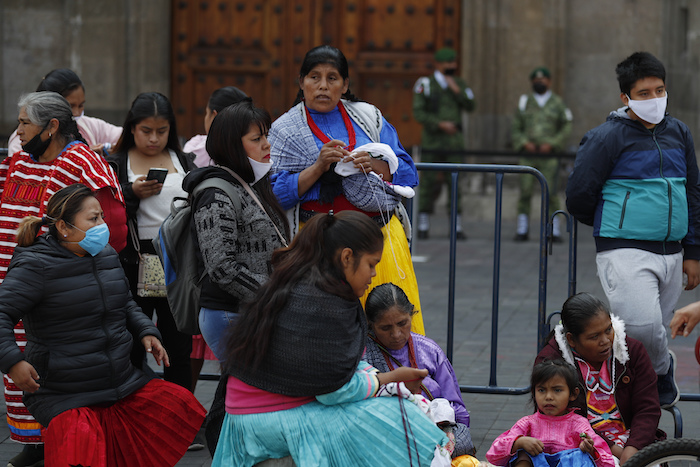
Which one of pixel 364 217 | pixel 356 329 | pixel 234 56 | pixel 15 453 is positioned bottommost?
pixel 15 453

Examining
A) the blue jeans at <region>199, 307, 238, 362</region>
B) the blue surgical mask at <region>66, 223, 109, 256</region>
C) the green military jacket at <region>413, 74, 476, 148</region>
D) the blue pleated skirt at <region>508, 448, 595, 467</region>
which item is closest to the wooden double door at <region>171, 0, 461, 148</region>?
the green military jacket at <region>413, 74, 476, 148</region>

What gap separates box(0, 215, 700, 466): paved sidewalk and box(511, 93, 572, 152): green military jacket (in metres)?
1.13

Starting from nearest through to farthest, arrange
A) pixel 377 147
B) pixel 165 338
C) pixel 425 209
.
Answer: pixel 377 147 → pixel 165 338 → pixel 425 209

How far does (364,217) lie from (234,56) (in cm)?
1048

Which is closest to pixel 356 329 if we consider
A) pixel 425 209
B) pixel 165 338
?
pixel 165 338

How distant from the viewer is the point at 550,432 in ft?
15.6

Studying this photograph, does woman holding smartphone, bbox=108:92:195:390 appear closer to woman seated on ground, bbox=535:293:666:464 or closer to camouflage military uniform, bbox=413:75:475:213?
woman seated on ground, bbox=535:293:666:464

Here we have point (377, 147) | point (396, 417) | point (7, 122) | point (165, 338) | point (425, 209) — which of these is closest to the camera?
point (396, 417)

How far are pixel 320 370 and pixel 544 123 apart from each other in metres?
9.50

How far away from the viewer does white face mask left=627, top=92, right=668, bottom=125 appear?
530cm

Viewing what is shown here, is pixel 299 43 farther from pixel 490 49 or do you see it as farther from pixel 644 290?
pixel 644 290

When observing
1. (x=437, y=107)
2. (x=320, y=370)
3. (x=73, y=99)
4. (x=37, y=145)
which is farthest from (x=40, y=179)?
(x=437, y=107)

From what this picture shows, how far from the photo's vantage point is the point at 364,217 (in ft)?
13.7

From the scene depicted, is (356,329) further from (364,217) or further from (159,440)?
(159,440)
